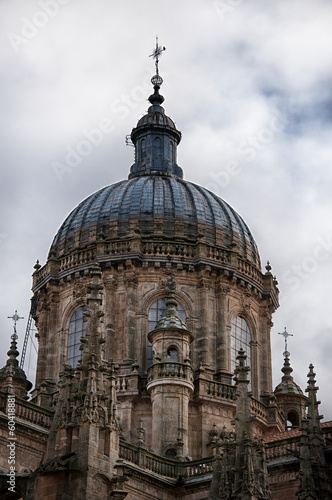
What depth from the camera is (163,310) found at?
5531 cm

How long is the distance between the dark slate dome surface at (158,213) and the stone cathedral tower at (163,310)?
0.09 m

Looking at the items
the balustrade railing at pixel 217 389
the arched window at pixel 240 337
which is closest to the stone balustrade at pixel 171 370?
the balustrade railing at pixel 217 389

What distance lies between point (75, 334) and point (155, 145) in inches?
574

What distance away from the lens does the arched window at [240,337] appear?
56281mm

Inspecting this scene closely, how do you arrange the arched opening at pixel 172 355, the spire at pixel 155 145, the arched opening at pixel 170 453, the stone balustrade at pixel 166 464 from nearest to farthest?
the stone balustrade at pixel 166 464 < the arched opening at pixel 170 453 < the arched opening at pixel 172 355 < the spire at pixel 155 145

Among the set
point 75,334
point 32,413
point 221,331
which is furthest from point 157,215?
point 32,413

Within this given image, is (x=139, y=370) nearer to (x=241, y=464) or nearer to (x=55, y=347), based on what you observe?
(x=55, y=347)

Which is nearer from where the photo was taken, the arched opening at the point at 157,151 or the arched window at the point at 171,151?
the arched opening at the point at 157,151

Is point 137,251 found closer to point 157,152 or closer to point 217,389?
point 217,389

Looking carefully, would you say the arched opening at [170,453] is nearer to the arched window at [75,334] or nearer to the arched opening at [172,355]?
the arched opening at [172,355]

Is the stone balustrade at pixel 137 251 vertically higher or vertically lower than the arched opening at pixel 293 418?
higher

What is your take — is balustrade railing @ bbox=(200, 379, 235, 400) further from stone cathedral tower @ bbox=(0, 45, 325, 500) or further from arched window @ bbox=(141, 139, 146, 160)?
arched window @ bbox=(141, 139, 146, 160)

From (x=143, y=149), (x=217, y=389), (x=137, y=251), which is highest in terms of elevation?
(x=143, y=149)

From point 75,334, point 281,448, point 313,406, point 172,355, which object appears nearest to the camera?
point 313,406
